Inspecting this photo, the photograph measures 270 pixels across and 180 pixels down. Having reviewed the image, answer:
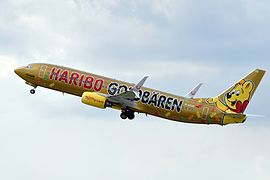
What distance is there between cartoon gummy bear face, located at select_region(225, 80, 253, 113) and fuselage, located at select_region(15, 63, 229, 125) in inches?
110

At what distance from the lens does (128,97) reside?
103000 millimetres

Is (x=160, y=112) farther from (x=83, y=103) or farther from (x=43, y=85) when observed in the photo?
(x=43, y=85)

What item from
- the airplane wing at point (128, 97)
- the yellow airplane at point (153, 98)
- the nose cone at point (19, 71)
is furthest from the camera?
the nose cone at point (19, 71)

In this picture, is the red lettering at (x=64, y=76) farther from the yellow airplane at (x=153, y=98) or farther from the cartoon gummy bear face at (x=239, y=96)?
the cartoon gummy bear face at (x=239, y=96)

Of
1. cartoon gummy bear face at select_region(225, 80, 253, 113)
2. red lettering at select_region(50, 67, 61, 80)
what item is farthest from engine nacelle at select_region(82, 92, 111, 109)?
cartoon gummy bear face at select_region(225, 80, 253, 113)

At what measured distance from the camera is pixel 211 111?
102312mm

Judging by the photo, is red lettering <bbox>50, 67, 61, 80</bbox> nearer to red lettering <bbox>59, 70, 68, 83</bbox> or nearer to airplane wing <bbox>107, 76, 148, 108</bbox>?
red lettering <bbox>59, 70, 68, 83</bbox>

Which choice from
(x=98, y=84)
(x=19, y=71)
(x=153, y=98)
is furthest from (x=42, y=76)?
(x=153, y=98)

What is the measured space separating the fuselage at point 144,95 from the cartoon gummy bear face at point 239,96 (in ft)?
9.13

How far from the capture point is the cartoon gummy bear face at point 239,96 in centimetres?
10306

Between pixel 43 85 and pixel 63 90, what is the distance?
4110mm

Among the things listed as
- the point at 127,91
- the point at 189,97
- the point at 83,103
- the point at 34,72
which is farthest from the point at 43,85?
the point at 189,97

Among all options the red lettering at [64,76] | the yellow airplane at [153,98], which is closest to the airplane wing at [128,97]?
the yellow airplane at [153,98]

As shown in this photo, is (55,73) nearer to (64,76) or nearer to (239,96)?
(64,76)
